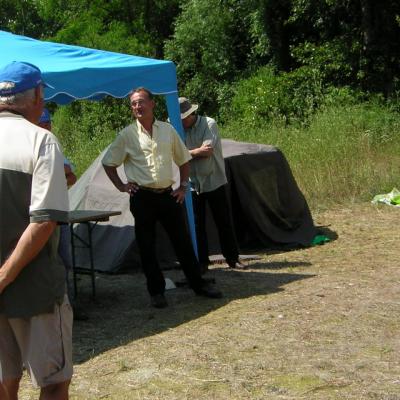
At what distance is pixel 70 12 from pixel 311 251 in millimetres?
24015

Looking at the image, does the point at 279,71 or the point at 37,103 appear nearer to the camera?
the point at 37,103

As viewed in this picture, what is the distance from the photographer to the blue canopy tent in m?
6.78

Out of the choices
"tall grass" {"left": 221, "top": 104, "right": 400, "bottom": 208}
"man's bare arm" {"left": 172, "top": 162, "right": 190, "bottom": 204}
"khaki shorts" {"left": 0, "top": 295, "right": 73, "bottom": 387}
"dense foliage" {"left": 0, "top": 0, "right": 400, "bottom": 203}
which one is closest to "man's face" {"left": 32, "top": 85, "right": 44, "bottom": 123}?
"khaki shorts" {"left": 0, "top": 295, "right": 73, "bottom": 387}

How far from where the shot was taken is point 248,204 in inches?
368

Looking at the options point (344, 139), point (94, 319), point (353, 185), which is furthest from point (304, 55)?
point (94, 319)

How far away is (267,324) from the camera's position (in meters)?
6.13

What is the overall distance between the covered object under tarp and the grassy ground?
2.07 feet

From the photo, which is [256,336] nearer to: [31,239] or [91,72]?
[91,72]

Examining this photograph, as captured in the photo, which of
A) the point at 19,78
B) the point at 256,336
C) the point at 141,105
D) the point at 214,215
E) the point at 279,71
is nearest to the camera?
the point at 19,78

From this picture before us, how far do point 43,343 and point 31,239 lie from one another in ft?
1.42

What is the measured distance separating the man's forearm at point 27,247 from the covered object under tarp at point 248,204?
18.3 ft

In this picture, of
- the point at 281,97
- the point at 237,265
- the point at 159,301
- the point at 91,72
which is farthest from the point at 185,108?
the point at 281,97

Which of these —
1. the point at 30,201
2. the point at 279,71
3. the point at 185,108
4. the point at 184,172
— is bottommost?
the point at 279,71

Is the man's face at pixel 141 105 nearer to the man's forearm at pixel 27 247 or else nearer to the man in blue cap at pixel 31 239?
the man in blue cap at pixel 31 239
